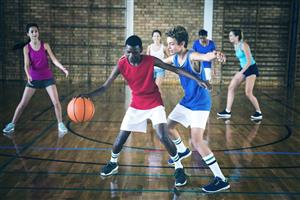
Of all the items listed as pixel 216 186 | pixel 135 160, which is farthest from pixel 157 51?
pixel 216 186

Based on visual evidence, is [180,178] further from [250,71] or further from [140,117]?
[250,71]

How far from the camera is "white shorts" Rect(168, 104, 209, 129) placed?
4.37 m

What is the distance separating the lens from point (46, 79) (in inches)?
259

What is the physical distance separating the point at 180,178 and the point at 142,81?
43.8 inches

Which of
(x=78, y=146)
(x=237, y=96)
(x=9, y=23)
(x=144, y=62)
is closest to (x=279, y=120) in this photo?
(x=237, y=96)

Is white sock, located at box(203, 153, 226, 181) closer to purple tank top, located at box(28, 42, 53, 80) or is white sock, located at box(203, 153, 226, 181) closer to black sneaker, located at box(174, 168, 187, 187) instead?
black sneaker, located at box(174, 168, 187, 187)

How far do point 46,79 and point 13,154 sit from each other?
1.45 metres

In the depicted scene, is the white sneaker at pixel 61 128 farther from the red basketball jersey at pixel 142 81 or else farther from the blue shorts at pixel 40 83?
the red basketball jersey at pixel 142 81

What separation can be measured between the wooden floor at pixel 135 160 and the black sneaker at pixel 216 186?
6 cm

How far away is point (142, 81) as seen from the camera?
4.42 meters

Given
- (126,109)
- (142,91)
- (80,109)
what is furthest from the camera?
(126,109)

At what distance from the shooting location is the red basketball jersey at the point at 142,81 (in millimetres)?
4371

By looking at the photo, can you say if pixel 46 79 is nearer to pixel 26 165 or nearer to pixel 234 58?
pixel 26 165

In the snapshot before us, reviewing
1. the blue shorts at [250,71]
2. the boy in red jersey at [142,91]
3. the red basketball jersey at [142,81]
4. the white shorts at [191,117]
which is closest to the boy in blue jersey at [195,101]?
the white shorts at [191,117]
